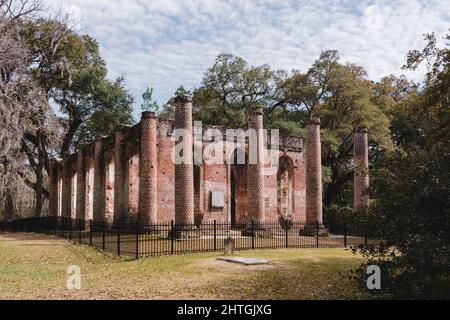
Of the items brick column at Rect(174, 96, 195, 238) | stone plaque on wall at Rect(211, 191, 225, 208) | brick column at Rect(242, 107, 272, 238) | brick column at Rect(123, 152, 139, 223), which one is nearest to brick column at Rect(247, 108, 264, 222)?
brick column at Rect(242, 107, 272, 238)

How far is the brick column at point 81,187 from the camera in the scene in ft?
106

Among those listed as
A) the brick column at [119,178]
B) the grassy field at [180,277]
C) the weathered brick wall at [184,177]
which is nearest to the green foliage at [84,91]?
the brick column at [119,178]

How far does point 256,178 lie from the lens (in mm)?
24516

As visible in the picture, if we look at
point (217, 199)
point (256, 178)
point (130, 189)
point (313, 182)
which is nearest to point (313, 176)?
point (313, 182)

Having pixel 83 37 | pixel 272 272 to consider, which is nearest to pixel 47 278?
pixel 272 272

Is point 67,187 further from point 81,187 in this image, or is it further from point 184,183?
point 184,183

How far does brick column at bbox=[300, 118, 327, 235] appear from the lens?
990 inches

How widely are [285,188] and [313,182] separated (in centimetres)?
741

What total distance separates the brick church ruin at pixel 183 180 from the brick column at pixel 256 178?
52 mm

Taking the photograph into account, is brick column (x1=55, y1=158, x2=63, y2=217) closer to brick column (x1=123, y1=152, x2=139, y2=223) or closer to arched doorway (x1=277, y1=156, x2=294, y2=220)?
brick column (x1=123, y1=152, x2=139, y2=223)

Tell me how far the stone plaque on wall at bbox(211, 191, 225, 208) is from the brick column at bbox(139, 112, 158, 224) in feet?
19.4

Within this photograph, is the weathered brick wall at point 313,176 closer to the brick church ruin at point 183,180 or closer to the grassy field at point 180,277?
the brick church ruin at point 183,180

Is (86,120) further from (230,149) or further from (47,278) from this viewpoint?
(47,278)
